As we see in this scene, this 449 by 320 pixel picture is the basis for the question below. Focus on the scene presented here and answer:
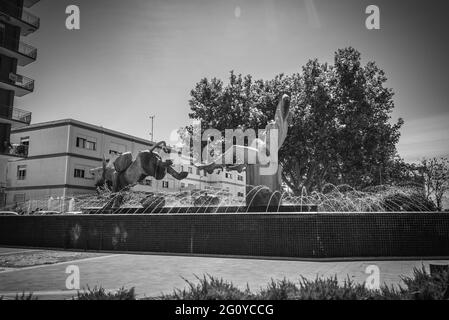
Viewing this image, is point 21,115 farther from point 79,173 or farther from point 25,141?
point 25,141

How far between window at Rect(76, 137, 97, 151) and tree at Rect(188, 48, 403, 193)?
17.5 metres

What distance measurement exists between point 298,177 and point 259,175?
16195 millimetres

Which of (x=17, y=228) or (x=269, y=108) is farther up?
(x=269, y=108)

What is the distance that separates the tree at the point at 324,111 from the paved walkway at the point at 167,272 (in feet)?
55.1

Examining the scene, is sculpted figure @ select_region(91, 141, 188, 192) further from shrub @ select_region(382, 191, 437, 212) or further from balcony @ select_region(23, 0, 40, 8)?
balcony @ select_region(23, 0, 40, 8)

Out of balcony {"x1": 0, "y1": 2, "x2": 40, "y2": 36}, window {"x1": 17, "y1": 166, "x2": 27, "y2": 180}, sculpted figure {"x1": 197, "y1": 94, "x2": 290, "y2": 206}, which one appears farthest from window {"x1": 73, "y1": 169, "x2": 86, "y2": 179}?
sculpted figure {"x1": 197, "y1": 94, "x2": 290, "y2": 206}

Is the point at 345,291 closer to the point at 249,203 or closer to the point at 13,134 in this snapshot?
the point at 249,203

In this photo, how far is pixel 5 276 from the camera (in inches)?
253

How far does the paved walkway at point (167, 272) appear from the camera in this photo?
5.43 m

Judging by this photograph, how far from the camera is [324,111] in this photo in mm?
23484

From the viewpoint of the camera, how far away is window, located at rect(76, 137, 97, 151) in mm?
36878

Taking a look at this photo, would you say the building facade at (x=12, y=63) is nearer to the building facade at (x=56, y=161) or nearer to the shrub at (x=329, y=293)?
the building facade at (x=56, y=161)

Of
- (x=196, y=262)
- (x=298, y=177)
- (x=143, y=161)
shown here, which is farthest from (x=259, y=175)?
(x=298, y=177)

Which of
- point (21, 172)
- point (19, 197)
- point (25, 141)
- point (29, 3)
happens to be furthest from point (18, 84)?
point (19, 197)
